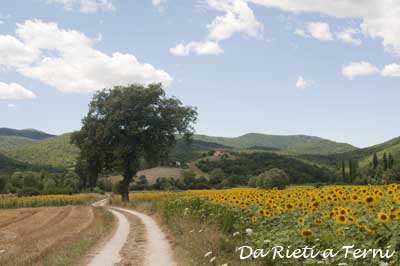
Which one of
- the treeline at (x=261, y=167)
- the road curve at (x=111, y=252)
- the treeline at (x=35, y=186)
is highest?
the treeline at (x=261, y=167)

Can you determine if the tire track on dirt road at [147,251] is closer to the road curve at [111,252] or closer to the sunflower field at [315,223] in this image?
the road curve at [111,252]

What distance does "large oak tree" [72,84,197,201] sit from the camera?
164ft

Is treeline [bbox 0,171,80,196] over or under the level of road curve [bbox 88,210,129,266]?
over

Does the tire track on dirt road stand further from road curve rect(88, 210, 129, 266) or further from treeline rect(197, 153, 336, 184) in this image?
treeline rect(197, 153, 336, 184)

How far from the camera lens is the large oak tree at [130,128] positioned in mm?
49875

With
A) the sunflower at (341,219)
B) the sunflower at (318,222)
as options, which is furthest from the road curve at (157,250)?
the sunflower at (341,219)

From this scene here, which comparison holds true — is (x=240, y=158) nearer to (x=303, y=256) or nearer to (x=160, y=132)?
(x=160, y=132)

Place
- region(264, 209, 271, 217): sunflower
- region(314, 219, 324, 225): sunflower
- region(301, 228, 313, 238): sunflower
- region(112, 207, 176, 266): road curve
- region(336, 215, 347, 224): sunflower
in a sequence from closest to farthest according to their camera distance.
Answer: region(301, 228, 313, 238): sunflower < region(336, 215, 347, 224): sunflower < region(314, 219, 324, 225): sunflower < region(264, 209, 271, 217): sunflower < region(112, 207, 176, 266): road curve

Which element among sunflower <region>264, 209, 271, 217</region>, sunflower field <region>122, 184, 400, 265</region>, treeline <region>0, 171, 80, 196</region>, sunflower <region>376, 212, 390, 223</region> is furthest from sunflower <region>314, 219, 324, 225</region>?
treeline <region>0, 171, 80, 196</region>

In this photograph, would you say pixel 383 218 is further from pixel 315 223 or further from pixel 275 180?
pixel 275 180

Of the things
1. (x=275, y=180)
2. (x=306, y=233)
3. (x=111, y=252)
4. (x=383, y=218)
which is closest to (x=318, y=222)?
(x=306, y=233)

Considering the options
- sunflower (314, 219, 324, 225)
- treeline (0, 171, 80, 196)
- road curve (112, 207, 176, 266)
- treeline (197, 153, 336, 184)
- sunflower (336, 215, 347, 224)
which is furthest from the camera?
Answer: treeline (197, 153, 336, 184)

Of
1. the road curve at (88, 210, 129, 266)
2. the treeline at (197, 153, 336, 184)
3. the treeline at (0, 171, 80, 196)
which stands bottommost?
the road curve at (88, 210, 129, 266)

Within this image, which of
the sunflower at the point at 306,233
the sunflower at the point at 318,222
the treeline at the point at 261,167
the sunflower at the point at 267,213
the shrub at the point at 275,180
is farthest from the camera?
the treeline at the point at 261,167
